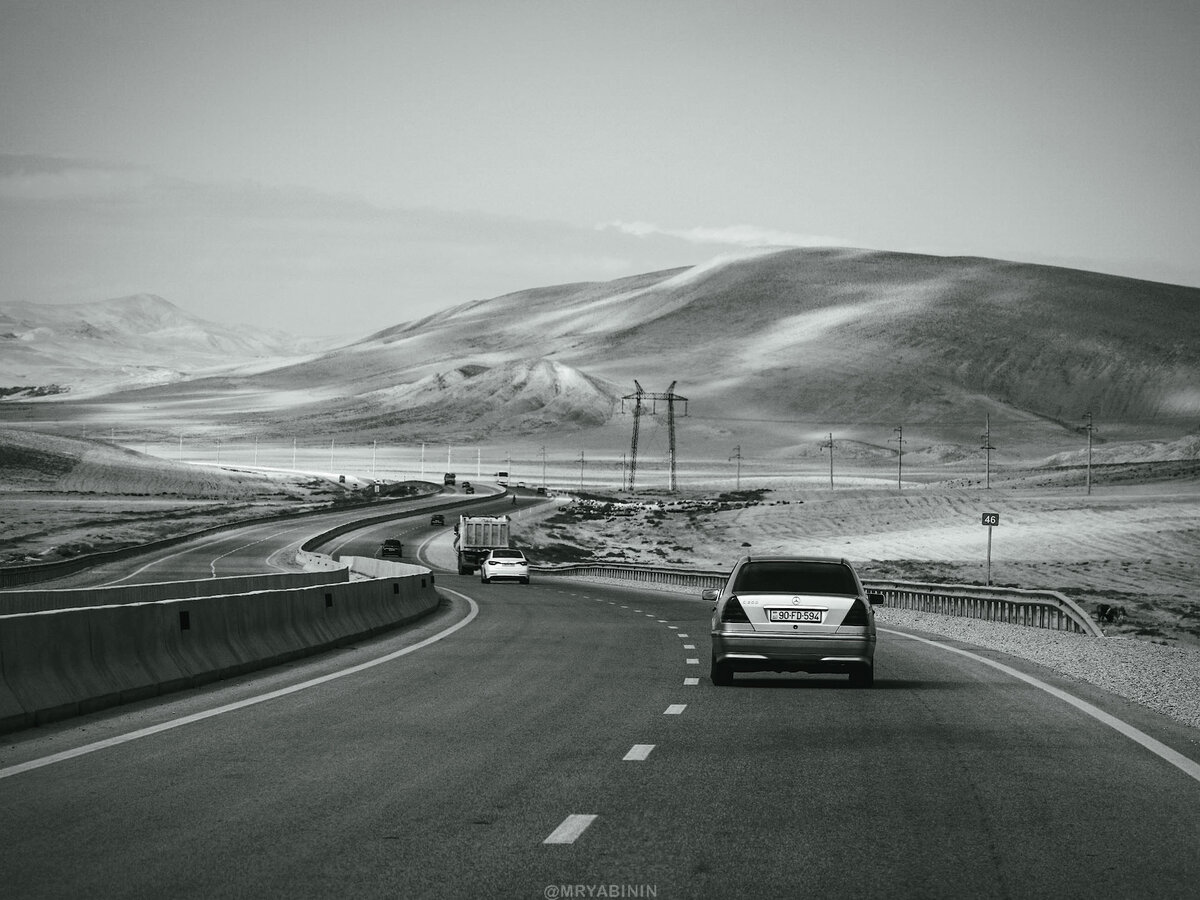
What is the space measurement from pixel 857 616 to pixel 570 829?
33.2 feet

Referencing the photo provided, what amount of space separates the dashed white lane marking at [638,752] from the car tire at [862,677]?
613 centimetres

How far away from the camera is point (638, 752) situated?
13.8 metres

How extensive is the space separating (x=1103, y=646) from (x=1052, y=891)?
812 inches

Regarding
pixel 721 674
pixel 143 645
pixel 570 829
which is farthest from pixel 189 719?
pixel 721 674

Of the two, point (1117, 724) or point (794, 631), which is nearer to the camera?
point (1117, 724)

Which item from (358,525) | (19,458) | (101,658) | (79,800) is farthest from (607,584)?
(19,458)

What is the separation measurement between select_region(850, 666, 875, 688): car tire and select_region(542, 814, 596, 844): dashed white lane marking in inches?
384

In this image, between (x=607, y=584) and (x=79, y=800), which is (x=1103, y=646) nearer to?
(x=79, y=800)

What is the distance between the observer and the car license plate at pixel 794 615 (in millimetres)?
19688

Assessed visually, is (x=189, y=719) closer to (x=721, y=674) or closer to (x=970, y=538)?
(x=721, y=674)

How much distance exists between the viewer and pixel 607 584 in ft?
222

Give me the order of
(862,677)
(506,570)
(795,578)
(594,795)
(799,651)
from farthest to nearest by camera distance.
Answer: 1. (506,570)
2. (795,578)
3. (862,677)
4. (799,651)
5. (594,795)

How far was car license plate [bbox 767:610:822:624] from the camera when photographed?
19688 millimetres

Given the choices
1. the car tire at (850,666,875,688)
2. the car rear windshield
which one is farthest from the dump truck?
the car tire at (850,666,875,688)
